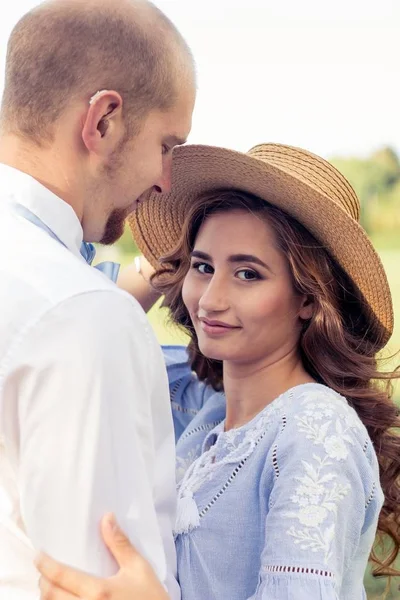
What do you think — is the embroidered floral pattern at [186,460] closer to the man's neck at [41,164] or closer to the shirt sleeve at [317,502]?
the shirt sleeve at [317,502]

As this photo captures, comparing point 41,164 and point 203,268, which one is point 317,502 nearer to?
point 203,268

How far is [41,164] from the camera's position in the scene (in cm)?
165

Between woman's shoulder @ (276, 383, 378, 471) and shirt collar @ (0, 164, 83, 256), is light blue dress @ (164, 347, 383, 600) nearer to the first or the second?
woman's shoulder @ (276, 383, 378, 471)

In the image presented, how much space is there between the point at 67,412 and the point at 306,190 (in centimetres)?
123

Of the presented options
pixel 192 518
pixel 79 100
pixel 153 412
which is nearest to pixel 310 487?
pixel 192 518

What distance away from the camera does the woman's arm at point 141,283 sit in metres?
3.12

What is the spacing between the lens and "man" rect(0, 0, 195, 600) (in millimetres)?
1349

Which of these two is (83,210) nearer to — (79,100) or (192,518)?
(79,100)

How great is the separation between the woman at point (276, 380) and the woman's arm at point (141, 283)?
140 millimetres

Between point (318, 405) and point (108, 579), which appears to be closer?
point (108, 579)

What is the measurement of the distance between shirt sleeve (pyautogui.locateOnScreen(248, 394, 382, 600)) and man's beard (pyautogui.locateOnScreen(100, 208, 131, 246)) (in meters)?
0.61

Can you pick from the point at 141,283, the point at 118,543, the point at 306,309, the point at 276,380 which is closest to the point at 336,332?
the point at 306,309

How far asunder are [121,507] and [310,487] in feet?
2.32

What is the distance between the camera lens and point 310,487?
202 cm
